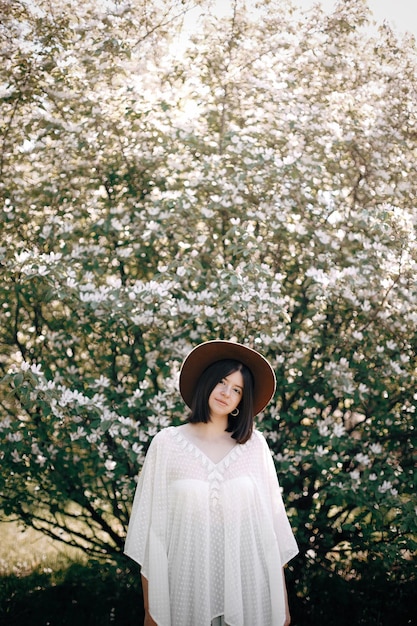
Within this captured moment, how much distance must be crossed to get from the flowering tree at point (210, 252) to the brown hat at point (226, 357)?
0.91 meters

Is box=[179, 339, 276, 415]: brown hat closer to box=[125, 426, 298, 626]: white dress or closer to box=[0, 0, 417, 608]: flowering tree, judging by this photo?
box=[125, 426, 298, 626]: white dress

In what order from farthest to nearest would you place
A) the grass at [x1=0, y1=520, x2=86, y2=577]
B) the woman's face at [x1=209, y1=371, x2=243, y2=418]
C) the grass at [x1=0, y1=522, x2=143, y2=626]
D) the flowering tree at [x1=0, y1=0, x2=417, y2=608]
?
the grass at [x1=0, y1=520, x2=86, y2=577] → the grass at [x1=0, y1=522, x2=143, y2=626] → the flowering tree at [x1=0, y1=0, x2=417, y2=608] → the woman's face at [x1=209, y1=371, x2=243, y2=418]

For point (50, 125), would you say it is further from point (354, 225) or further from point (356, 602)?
point (356, 602)

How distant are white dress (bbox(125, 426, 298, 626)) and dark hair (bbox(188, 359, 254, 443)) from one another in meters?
0.08

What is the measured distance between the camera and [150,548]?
2.38m

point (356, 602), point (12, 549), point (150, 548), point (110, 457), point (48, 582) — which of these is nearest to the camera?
point (150, 548)

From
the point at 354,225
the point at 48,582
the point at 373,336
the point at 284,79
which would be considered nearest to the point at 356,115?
the point at 284,79

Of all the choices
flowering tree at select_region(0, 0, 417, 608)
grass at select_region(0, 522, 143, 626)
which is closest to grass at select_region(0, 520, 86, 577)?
grass at select_region(0, 522, 143, 626)

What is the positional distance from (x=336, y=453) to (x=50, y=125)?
105 inches

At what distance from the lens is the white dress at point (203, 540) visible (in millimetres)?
2367

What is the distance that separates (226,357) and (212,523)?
61 centimetres

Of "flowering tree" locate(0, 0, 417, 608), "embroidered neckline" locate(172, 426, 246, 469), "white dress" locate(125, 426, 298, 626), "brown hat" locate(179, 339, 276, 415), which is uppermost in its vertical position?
"flowering tree" locate(0, 0, 417, 608)

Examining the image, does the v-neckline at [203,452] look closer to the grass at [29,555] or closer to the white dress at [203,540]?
the white dress at [203,540]

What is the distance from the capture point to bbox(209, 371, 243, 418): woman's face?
248 cm
